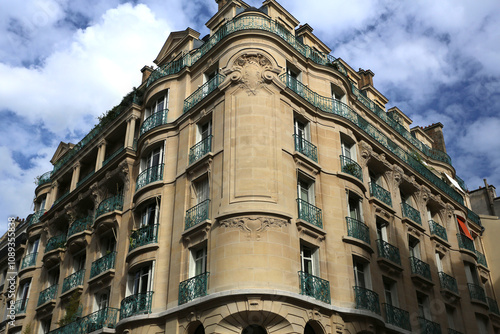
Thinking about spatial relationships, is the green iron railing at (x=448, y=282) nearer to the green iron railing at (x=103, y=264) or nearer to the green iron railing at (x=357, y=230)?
the green iron railing at (x=357, y=230)

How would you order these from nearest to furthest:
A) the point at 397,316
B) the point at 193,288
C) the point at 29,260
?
the point at 193,288, the point at 397,316, the point at 29,260

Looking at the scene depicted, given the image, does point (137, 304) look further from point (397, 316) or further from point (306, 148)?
point (397, 316)

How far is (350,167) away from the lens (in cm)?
2150

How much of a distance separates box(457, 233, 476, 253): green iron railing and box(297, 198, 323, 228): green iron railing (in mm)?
11990

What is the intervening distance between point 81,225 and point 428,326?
16.3 metres

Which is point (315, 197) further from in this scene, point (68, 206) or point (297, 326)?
point (68, 206)

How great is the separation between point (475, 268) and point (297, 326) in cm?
1567

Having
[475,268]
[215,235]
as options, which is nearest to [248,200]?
[215,235]

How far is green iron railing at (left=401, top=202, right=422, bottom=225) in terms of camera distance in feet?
81.1

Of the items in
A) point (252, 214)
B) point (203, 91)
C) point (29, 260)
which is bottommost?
point (252, 214)

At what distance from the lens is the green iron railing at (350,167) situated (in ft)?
70.2

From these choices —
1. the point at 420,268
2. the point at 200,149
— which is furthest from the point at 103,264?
the point at 420,268

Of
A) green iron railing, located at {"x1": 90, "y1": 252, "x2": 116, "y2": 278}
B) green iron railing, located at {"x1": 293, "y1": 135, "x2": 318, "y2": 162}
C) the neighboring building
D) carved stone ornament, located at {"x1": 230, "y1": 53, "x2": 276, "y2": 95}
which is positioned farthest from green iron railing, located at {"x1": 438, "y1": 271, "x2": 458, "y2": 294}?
green iron railing, located at {"x1": 90, "y1": 252, "x2": 116, "y2": 278}

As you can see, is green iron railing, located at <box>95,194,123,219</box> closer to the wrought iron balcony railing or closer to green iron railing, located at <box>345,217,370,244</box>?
the wrought iron balcony railing
